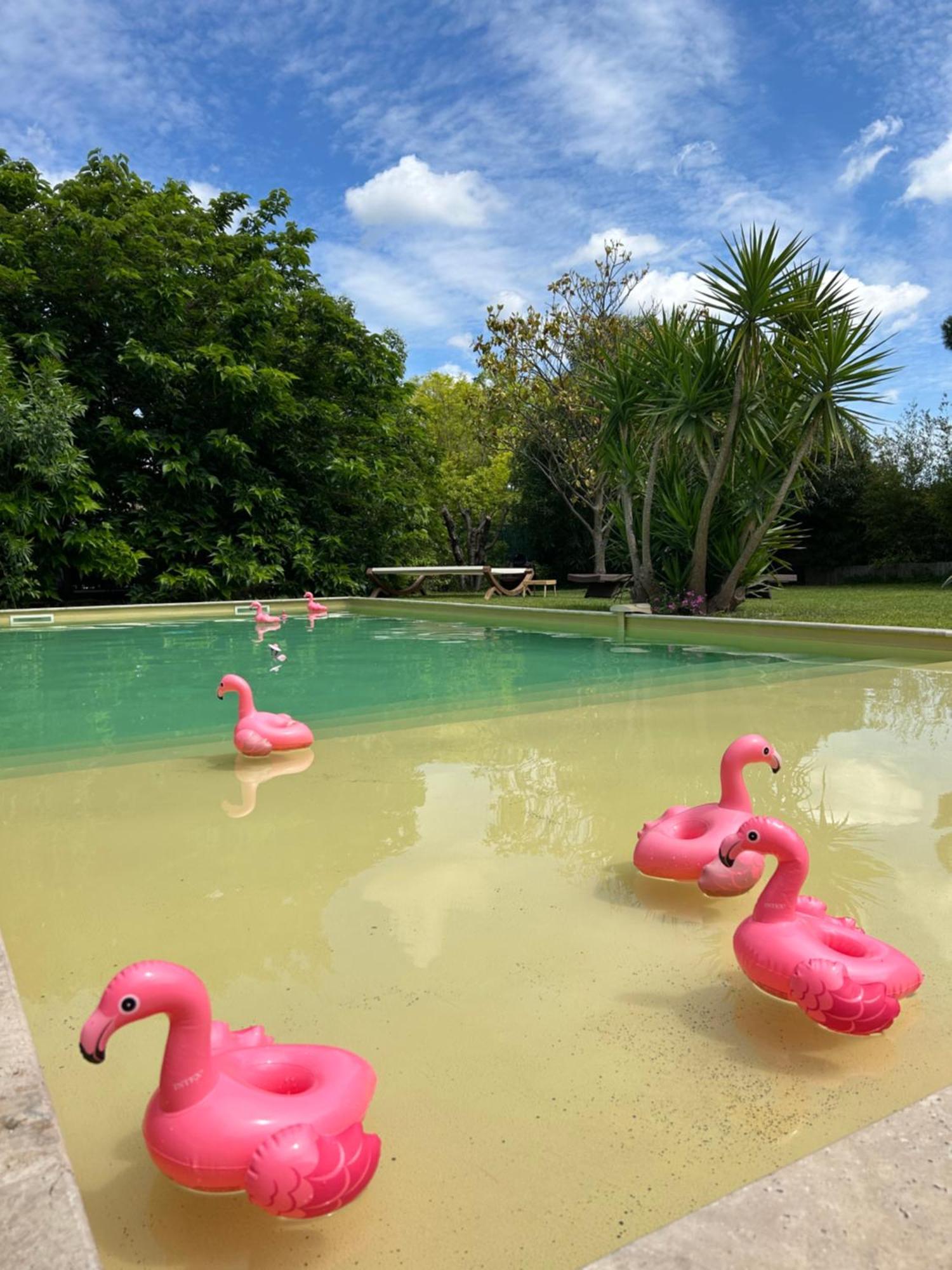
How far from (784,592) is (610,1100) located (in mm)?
19049

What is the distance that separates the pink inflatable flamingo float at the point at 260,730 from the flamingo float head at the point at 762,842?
9.74 ft

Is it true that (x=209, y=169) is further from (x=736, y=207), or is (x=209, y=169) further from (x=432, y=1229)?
(x=432, y=1229)

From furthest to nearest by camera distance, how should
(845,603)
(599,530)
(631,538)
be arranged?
(599,530) → (845,603) → (631,538)

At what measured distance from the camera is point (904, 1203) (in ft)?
4.06

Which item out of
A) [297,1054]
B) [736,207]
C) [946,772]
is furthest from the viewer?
[736,207]

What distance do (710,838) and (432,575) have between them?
56.2 feet

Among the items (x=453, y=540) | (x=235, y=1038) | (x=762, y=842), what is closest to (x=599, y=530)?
(x=453, y=540)

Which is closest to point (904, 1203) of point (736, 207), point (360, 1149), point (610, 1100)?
point (610, 1100)

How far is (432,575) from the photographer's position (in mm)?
19766

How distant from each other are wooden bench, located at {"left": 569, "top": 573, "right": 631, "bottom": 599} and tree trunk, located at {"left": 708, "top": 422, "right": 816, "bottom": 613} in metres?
4.23

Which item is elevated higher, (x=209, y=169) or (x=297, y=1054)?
(x=209, y=169)

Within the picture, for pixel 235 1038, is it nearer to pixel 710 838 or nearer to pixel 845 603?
pixel 710 838

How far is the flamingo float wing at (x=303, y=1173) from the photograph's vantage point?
1.42 m

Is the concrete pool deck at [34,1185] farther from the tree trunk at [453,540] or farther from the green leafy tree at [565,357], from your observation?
the tree trunk at [453,540]
